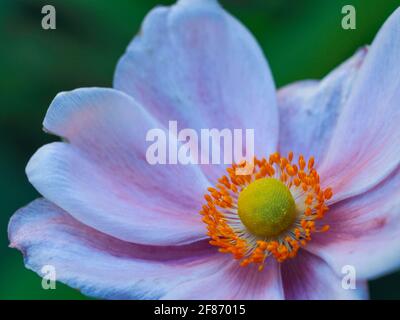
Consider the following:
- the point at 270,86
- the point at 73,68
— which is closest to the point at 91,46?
the point at 73,68

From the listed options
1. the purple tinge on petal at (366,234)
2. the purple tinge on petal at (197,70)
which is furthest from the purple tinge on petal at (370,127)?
the purple tinge on petal at (197,70)

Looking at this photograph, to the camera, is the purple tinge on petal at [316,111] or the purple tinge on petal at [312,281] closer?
the purple tinge on petal at [312,281]

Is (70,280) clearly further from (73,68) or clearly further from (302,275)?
(73,68)

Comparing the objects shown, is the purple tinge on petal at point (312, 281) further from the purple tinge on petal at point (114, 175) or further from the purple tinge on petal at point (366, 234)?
the purple tinge on petal at point (114, 175)

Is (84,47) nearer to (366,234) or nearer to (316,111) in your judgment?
(316,111)

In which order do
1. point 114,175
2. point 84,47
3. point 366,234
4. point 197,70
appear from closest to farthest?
1. point 366,234
2. point 114,175
3. point 197,70
4. point 84,47

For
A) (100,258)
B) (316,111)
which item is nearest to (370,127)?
(316,111)
